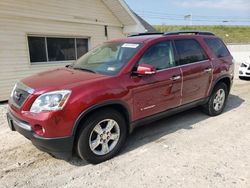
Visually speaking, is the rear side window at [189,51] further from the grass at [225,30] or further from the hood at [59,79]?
the grass at [225,30]

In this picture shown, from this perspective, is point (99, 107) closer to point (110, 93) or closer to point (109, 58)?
A: point (110, 93)

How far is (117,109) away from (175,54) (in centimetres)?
167

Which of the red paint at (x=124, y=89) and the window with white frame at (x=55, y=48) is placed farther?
the window with white frame at (x=55, y=48)

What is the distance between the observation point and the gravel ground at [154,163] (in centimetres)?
318

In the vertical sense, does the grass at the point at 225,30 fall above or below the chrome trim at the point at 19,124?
above

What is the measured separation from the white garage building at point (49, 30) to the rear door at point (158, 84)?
5653mm

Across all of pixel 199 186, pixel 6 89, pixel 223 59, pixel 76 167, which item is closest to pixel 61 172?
pixel 76 167

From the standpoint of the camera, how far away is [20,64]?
8.30 meters

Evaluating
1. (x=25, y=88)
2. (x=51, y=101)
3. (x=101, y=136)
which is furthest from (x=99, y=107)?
(x=25, y=88)

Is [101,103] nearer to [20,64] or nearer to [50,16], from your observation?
[20,64]

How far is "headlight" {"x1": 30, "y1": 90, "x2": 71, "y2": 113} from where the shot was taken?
10.4 feet

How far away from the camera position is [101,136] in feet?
11.9

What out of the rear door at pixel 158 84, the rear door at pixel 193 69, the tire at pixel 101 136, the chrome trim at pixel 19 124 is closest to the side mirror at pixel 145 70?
the rear door at pixel 158 84

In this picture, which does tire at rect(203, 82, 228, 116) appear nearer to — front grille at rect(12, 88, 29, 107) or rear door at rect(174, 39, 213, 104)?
rear door at rect(174, 39, 213, 104)
